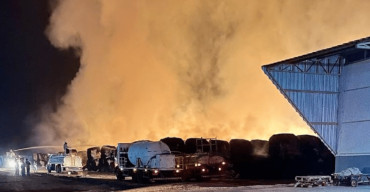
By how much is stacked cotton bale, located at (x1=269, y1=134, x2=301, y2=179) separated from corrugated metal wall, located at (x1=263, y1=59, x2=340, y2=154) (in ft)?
24.0

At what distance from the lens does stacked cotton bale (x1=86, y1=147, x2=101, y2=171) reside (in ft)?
182

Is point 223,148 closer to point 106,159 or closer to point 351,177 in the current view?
point 351,177

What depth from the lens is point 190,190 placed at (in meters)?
27.5

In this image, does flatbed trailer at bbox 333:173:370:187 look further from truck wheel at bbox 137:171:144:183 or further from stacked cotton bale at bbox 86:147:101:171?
stacked cotton bale at bbox 86:147:101:171

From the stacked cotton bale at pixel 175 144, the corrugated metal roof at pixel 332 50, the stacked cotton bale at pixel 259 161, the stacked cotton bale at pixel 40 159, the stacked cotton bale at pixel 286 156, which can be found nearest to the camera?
the corrugated metal roof at pixel 332 50

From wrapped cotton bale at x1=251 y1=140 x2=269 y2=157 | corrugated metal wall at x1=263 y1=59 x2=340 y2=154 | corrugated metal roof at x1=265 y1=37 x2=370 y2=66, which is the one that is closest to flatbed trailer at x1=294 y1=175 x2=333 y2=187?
corrugated metal wall at x1=263 y1=59 x2=340 y2=154

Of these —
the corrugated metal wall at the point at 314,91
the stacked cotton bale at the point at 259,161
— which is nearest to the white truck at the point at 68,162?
the stacked cotton bale at the point at 259,161

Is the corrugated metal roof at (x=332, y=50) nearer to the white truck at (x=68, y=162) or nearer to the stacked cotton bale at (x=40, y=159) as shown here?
the white truck at (x=68, y=162)

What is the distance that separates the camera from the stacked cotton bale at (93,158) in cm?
5534

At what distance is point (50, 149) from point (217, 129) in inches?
1327

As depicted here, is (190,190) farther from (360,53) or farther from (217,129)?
(217,129)

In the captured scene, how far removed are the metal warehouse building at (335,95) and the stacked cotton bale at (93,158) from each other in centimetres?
2831

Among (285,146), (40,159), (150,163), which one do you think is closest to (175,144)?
(150,163)

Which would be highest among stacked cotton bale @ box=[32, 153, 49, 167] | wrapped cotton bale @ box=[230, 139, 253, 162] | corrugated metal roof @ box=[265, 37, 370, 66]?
corrugated metal roof @ box=[265, 37, 370, 66]
